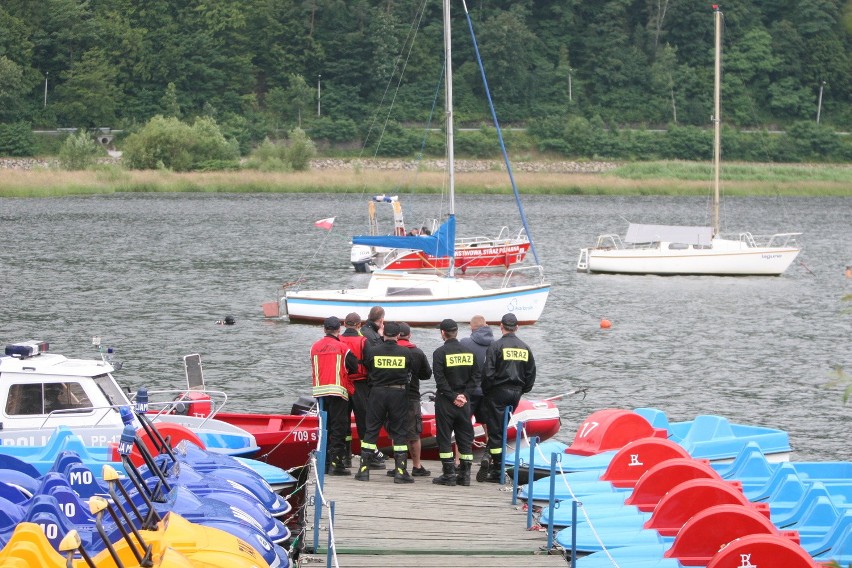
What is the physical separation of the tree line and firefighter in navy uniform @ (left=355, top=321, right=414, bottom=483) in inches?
4687

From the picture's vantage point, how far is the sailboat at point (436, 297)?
119 ft

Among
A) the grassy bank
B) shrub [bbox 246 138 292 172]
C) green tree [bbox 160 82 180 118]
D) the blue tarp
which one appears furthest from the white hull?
green tree [bbox 160 82 180 118]

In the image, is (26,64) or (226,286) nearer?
(226,286)

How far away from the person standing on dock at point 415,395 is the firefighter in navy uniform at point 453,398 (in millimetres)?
147

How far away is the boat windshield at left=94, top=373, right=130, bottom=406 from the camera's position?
17969 millimetres

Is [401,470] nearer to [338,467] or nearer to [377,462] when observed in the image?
[338,467]

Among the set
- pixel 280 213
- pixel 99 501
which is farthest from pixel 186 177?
pixel 99 501

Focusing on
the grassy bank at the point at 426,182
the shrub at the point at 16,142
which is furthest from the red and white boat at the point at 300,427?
the shrub at the point at 16,142

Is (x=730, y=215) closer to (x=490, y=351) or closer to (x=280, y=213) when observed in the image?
(x=280, y=213)

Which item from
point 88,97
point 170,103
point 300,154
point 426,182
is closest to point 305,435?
point 426,182

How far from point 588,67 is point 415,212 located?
70.7m

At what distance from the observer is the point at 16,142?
12606 cm

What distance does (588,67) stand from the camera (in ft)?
491

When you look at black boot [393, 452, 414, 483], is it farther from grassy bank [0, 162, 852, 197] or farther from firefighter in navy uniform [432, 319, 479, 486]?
grassy bank [0, 162, 852, 197]
